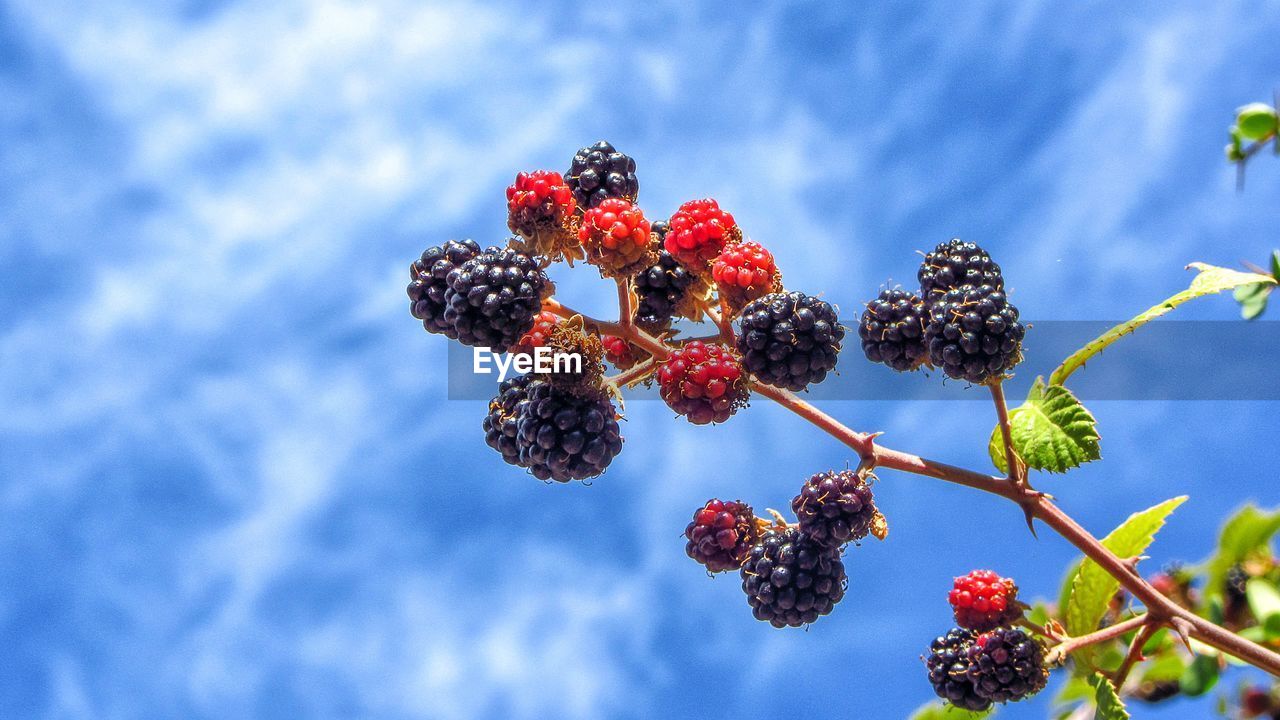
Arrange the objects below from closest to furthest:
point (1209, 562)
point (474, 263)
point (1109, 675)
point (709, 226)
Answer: point (474, 263)
point (709, 226)
point (1109, 675)
point (1209, 562)

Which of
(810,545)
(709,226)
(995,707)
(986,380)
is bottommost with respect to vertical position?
(995,707)

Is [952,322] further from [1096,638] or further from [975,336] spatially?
[1096,638]

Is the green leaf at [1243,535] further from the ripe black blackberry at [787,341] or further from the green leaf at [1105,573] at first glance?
the ripe black blackberry at [787,341]

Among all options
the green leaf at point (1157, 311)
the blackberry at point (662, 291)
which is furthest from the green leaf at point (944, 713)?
the blackberry at point (662, 291)

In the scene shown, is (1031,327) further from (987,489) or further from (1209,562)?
(1209,562)

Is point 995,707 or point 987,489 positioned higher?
point 987,489

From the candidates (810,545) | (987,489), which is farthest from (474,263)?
(987,489)
